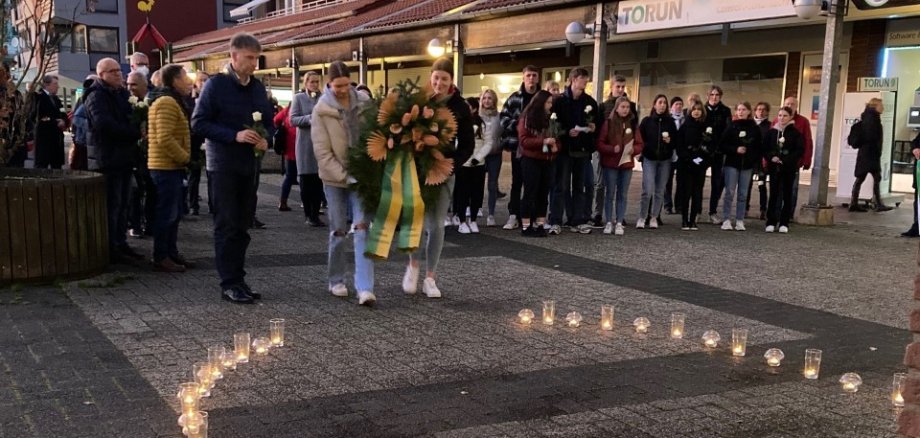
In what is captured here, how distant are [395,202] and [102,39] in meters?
50.5

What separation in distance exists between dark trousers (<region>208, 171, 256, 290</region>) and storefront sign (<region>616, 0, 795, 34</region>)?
9.82 m

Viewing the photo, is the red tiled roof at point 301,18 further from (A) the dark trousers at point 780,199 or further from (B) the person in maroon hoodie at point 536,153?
(A) the dark trousers at point 780,199

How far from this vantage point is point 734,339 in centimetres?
507

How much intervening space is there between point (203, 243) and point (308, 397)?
17.1 feet

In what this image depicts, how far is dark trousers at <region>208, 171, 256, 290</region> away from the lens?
5863 millimetres

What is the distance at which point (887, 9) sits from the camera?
40.7 feet

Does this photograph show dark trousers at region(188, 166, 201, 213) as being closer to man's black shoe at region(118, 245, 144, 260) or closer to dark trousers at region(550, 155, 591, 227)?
man's black shoe at region(118, 245, 144, 260)

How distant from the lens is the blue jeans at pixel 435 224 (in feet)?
20.7

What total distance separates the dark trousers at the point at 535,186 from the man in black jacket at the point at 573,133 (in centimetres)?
27

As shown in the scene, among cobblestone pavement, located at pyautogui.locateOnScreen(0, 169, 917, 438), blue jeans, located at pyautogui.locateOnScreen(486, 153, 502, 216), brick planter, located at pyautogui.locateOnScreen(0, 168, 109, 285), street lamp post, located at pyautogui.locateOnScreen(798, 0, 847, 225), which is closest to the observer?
cobblestone pavement, located at pyautogui.locateOnScreen(0, 169, 917, 438)

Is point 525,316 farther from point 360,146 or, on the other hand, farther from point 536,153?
point 536,153

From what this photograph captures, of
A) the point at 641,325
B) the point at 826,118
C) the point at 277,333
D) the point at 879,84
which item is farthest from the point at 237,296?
the point at 879,84

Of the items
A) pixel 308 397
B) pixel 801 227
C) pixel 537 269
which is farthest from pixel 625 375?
pixel 801 227

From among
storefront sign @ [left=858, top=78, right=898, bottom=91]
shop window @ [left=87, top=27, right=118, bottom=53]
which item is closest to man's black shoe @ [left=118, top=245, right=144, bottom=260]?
storefront sign @ [left=858, top=78, right=898, bottom=91]
